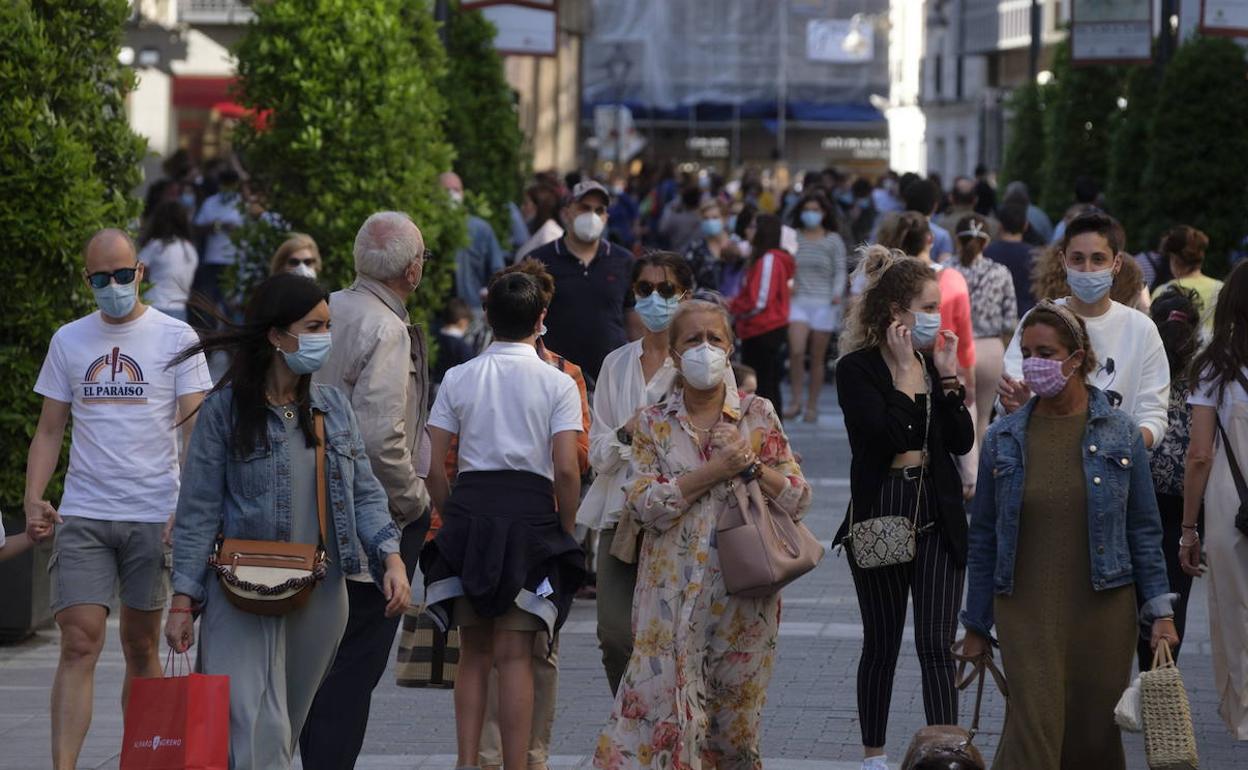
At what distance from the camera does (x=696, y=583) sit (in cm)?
699

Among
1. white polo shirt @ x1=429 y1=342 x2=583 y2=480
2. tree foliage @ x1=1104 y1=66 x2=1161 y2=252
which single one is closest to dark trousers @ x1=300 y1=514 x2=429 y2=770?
white polo shirt @ x1=429 y1=342 x2=583 y2=480

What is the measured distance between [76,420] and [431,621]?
1.31m

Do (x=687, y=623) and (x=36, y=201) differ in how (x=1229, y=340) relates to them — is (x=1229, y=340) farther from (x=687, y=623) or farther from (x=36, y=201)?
(x=36, y=201)

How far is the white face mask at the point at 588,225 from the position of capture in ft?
37.5

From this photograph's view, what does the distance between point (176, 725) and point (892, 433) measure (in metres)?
2.64

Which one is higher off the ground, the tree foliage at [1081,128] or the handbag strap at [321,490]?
the tree foliage at [1081,128]

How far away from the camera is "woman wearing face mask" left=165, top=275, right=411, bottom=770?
628 cm

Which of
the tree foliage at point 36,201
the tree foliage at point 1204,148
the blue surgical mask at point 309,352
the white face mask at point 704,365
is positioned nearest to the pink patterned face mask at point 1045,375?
the white face mask at point 704,365

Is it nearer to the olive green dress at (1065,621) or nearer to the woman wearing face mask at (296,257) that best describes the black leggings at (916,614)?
the olive green dress at (1065,621)

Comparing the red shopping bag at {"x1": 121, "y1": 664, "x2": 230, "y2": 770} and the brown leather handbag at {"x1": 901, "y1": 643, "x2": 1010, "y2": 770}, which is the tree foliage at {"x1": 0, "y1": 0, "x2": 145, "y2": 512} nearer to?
the red shopping bag at {"x1": 121, "y1": 664, "x2": 230, "y2": 770}

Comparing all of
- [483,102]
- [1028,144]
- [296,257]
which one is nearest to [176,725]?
[296,257]

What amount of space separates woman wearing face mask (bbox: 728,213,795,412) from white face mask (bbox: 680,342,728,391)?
1073 centimetres

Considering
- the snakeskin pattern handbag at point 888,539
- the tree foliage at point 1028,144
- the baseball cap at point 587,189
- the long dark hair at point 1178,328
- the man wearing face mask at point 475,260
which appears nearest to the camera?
the snakeskin pattern handbag at point 888,539

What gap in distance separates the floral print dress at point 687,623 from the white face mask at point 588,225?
436cm
